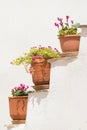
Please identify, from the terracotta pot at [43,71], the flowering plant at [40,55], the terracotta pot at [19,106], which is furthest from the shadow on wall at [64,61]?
the terracotta pot at [19,106]

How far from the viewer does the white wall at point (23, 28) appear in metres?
5.27

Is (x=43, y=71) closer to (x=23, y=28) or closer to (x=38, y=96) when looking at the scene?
(x=38, y=96)

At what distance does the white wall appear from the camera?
5266 millimetres

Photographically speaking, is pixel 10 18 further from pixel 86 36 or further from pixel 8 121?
pixel 86 36

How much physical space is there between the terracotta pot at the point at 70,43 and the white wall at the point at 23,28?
104 centimetres

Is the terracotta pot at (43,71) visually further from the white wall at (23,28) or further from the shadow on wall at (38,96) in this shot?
the white wall at (23,28)

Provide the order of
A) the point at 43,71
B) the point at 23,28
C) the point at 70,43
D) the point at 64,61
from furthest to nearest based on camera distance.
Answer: the point at 23,28
the point at 43,71
the point at 70,43
the point at 64,61

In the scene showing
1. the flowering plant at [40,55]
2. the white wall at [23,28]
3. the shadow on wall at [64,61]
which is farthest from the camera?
the white wall at [23,28]

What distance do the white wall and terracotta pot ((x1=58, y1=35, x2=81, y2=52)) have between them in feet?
3.40

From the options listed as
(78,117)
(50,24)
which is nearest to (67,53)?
(78,117)

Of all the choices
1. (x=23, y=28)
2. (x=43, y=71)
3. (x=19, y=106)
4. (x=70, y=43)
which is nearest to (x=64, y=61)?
(x=70, y=43)

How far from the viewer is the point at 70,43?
4.16 meters

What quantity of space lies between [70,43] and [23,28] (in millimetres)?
1330

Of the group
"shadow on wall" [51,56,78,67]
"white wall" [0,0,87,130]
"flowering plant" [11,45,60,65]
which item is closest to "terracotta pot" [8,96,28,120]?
"flowering plant" [11,45,60,65]
